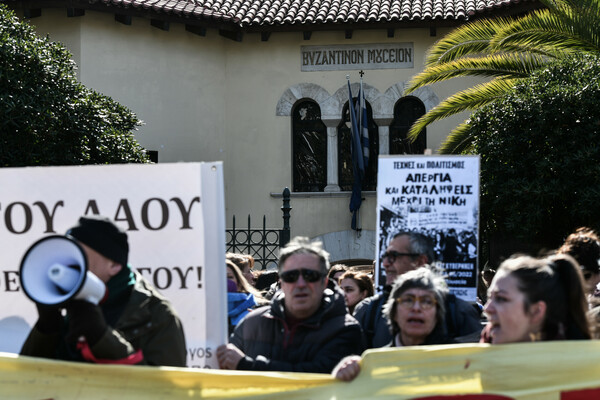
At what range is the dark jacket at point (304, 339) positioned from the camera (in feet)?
14.1

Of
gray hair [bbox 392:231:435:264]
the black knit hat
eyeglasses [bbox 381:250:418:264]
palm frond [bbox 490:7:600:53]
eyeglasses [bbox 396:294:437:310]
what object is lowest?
eyeglasses [bbox 396:294:437:310]

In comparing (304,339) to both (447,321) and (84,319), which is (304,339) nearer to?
(447,321)

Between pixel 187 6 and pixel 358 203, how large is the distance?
5192 mm

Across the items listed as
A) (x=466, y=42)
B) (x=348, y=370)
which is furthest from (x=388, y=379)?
(x=466, y=42)

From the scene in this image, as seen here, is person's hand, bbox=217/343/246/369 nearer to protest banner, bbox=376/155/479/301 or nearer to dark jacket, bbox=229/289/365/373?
dark jacket, bbox=229/289/365/373

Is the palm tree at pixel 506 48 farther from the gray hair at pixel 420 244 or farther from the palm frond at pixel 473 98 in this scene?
the gray hair at pixel 420 244

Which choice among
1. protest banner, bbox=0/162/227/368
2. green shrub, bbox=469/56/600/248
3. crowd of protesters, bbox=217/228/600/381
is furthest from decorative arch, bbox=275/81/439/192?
protest banner, bbox=0/162/227/368

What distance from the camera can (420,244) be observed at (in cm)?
545

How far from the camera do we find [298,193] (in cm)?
1892

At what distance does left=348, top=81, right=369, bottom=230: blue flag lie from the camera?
59.9 feet

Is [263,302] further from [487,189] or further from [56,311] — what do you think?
[487,189]

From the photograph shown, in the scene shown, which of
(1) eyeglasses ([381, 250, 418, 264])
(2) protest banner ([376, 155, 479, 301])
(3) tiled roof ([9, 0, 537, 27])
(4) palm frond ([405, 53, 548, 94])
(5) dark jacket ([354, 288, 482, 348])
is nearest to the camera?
(5) dark jacket ([354, 288, 482, 348])

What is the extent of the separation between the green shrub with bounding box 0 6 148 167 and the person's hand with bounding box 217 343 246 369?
24.9 feet

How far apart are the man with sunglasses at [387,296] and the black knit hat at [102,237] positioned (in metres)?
1.65
